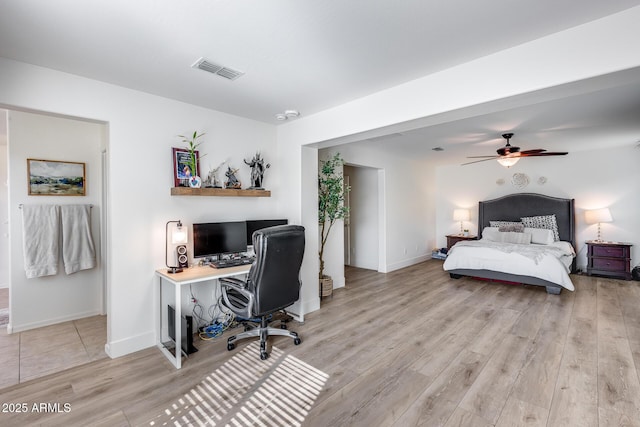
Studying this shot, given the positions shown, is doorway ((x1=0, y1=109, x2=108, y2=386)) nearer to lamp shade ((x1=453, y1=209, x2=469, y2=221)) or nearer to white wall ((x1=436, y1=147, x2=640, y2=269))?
lamp shade ((x1=453, y1=209, x2=469, y2=221))

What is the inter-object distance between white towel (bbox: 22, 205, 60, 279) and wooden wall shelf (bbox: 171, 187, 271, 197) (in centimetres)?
169

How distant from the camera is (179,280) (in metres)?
2.60

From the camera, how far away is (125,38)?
199 cm

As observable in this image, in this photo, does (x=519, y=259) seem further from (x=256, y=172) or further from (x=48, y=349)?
(x=48, y=349)

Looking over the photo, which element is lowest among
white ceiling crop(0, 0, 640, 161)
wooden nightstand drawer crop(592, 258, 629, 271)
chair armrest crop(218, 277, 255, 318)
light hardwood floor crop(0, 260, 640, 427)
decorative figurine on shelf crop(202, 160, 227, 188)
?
light hardwood floor crop(0, 260, 640, 427)

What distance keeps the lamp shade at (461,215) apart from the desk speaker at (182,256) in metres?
6.24

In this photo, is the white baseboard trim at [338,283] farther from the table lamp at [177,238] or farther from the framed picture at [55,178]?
the framed picture at [55,178]

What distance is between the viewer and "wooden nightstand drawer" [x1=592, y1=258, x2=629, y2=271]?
5.30 meters

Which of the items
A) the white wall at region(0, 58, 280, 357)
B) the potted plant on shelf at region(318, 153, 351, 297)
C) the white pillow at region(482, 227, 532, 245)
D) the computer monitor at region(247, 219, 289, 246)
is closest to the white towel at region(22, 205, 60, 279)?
the white wall at region(0, 58, 280, 357)

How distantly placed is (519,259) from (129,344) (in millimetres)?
5297

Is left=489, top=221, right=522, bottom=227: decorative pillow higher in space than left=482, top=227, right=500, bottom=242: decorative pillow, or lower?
higher

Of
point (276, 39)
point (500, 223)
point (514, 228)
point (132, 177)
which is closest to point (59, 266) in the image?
point (132, 177)

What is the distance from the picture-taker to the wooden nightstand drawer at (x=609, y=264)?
530 centimetres

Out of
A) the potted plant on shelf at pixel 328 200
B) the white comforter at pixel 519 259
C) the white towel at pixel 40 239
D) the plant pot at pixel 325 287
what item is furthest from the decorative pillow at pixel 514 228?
the white towel at pixel 40 239
